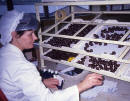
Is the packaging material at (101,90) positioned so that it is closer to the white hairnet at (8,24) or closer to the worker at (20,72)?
the worker at (20,72)

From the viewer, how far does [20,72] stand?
1.78 meters

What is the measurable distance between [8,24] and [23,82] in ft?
2.21

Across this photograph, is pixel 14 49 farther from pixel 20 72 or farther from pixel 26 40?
pixel 20 72

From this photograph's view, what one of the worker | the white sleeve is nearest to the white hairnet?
the worker

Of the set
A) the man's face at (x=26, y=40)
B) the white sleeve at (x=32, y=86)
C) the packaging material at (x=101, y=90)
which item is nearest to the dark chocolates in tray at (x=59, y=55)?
the packaging material at (x=101, y=90)

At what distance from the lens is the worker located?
1.81m

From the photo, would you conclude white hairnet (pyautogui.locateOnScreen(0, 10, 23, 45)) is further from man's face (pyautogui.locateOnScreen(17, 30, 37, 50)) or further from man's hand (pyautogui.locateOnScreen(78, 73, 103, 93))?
man's hand (pyautogui.locateOnScreen(78, 73, 103, 93))

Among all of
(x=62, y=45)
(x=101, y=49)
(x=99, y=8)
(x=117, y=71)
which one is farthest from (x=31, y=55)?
(x=99, y=8)

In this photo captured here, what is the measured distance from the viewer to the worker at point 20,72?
1.81m

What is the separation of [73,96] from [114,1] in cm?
147

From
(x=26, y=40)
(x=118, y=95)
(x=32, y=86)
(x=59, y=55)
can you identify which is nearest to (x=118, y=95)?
(x=118, y=95)

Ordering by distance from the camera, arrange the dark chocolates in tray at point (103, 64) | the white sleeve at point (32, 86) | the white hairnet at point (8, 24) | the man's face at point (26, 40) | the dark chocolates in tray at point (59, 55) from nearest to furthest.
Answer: the white sleeve at point (32, 86), the white hairnet at point (8, 24), the man's face at point (26, 40), the dark chocolates in tray at point (103, 64), the dark chocolates in tray at point (59, 55)

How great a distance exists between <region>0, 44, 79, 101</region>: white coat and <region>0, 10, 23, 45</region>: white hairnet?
191mm

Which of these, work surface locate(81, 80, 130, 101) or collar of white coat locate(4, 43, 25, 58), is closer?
collar of white coat locate(4, 43, 25, 58)
